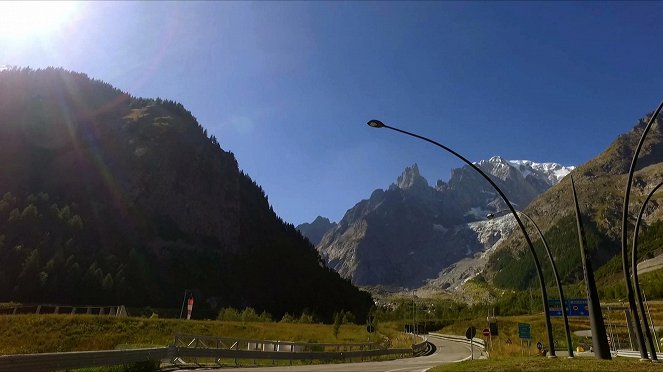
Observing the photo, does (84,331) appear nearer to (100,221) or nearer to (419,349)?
(419,349)

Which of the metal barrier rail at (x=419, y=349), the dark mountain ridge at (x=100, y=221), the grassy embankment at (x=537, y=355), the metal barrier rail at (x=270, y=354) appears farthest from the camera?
the dark mountain ridge at (x=100, y=221)

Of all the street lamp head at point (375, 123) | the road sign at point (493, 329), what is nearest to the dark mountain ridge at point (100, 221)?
the road sign at point (493, 329)

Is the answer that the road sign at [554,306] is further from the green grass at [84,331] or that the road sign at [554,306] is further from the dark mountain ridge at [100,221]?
the dark mountain ridge at [100,221]

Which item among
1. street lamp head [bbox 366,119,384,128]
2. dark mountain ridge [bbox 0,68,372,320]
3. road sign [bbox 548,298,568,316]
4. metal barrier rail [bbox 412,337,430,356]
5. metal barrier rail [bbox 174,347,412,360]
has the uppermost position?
dark mountain ridge [bbox 0,68,372,320]

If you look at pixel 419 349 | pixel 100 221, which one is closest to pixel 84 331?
pixel 419 349

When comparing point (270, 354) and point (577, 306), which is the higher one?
point (577, 306)

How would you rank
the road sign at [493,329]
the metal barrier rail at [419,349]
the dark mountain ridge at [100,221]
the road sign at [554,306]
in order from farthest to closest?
1. the dark mountain ridge at [100,221]
2. the metal barrier rail at [419,349]
3. the road sign at [554,306]
4. the road sign at [493,329]

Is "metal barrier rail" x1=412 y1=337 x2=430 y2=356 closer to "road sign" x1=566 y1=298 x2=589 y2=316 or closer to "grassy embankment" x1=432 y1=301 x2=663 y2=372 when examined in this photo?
"grassy embankment" x1=432 y1=301 x2=663 y2=372

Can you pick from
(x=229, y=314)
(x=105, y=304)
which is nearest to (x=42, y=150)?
(x=105, y=304)

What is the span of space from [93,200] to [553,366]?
175338 mm

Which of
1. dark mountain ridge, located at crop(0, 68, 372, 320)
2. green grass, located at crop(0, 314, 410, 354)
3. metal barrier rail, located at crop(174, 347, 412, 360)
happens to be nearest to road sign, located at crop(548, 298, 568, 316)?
metal barrier rail, located at crop(174, 347, 412, 360)

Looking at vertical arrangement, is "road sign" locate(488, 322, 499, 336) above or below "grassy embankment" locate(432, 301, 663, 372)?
above

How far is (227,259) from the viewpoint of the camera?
19475cm

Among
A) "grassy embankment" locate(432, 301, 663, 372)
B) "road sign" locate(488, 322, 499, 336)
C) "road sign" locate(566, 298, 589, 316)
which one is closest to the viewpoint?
"grassy embankment" locate(432, 301, 663, 372)
